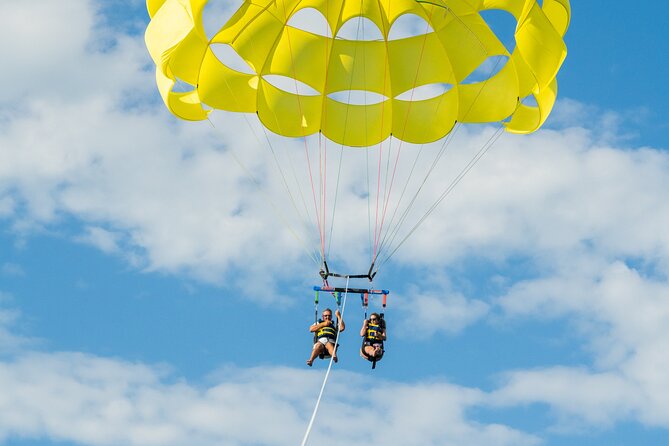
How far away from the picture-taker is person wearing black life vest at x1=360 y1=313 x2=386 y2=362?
21.0m

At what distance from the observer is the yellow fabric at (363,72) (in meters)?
22.2

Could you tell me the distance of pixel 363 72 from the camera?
2297cm

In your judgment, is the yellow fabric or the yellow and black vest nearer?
the yellow and black vest

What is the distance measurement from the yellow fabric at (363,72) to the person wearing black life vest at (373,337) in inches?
149

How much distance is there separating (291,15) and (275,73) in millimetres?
1091

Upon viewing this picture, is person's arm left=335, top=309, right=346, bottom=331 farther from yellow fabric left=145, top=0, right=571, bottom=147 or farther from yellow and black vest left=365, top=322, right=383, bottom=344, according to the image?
yellow fabric left=145, top=0, right=571, bottom=147

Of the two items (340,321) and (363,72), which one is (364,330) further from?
(363,72)

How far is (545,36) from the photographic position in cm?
2103

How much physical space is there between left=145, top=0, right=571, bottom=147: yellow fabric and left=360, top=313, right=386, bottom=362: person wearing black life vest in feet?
12.5

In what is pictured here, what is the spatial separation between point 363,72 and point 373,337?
502cm

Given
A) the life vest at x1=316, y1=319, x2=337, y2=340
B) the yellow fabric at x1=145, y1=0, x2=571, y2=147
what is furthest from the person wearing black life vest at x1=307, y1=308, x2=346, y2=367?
the yellow fabric at x1=145, y1=0, x2=571, y2=147

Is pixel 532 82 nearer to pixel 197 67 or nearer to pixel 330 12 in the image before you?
pixel 330 12

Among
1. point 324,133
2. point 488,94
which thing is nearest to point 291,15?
point 324,133

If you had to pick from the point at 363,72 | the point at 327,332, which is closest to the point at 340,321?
the point at 327,332
